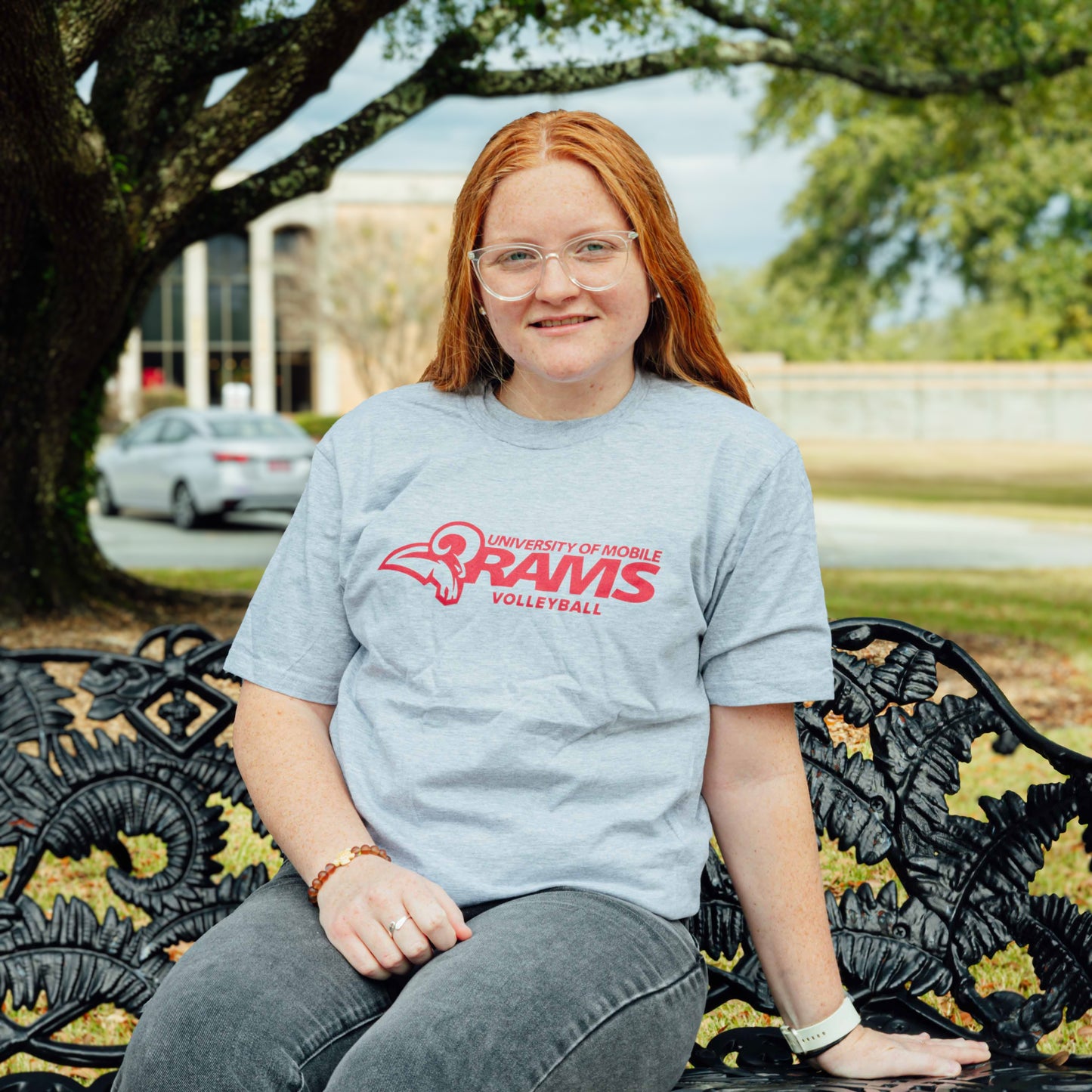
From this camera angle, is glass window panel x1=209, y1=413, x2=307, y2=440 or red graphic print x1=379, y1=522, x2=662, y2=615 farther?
glass window panel x1=209, y1=413, x2=307, y2=440

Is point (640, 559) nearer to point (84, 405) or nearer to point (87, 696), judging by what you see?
point (87, 696)

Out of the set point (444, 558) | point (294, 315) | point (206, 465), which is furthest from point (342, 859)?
point (294, 315)

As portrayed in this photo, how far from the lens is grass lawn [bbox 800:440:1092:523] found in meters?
20.3

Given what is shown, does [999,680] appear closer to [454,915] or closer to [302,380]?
[454,915]

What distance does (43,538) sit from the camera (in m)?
7.04

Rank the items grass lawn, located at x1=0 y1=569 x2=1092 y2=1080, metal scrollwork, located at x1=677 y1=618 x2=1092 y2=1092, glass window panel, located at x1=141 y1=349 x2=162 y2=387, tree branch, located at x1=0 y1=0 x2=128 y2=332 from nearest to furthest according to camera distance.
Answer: metal scrollwork, located at x1=677 y1=618 x2=1092 y2=1092 < grass lawn, located at x1=0 y1=569 x2=1092 y2=1080 < tree branch, located at x1=0 y1=0 x2=128 y2=332 < glass window panel, located at x1=141 y1=349 x2=162 y2=387

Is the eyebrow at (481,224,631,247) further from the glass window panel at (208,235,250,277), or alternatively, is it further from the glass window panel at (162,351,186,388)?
the glass window panel at (162,351,186,388)

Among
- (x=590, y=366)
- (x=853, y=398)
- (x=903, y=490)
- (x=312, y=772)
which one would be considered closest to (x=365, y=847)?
(x=312, y=772)

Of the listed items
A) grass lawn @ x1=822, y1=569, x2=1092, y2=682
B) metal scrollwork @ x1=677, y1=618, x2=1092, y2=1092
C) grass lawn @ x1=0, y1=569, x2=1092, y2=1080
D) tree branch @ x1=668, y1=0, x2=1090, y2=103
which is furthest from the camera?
grass lawn @ x1=822, y1=569, x2=1092, y2=682

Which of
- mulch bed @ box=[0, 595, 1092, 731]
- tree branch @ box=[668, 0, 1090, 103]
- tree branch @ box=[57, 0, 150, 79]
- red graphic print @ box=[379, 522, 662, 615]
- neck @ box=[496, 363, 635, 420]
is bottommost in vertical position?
mulch bed @ box=[0, 595, 1092, 731]

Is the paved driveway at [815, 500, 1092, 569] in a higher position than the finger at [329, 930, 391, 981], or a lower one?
lower

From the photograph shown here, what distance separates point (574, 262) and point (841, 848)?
1.21m

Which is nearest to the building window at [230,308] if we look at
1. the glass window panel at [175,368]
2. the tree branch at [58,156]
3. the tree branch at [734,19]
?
the glass window panel at [175,368]

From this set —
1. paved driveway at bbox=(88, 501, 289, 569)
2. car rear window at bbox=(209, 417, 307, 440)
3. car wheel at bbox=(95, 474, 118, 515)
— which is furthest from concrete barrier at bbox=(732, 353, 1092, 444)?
car rear window at bbox=(209, 417, 307, 440)
